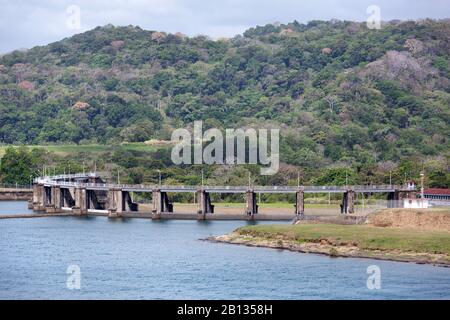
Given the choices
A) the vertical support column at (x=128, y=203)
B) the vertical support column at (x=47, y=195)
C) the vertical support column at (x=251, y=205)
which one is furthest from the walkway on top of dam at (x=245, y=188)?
the vertical support column at (x=47, y=195)

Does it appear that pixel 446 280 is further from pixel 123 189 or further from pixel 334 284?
pixel 123 189

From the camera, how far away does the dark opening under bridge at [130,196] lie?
16450 cm

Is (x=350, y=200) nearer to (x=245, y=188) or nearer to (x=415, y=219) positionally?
(x=245, y=188)

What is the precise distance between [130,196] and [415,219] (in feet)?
226

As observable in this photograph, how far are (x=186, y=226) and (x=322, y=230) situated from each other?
31003 millimetres

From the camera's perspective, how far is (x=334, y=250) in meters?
116

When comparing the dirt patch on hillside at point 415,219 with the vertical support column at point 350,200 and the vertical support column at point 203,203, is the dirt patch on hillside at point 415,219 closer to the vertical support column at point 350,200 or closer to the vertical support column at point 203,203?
the vertical support column at point 350,200

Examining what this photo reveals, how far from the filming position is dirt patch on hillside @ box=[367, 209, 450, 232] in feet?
397

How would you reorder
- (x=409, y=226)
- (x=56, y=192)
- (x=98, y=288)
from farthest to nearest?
1. (x=56, y=192)
2. (x=409, y=226)
3. (x=98, y=288)

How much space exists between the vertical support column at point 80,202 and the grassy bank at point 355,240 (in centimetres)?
4741

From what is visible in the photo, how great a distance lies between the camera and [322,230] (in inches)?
4946
